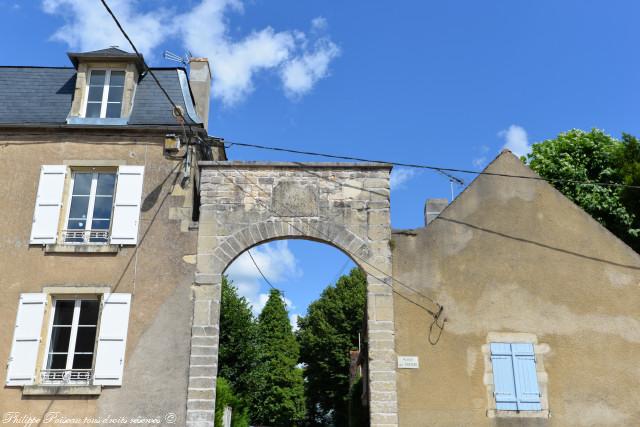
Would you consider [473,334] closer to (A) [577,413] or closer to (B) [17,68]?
(A) [577,413]

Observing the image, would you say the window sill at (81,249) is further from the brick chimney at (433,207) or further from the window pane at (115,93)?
the brick chimney at (433,207)

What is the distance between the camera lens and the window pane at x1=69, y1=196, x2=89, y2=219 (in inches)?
370

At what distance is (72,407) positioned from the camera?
8.26 m

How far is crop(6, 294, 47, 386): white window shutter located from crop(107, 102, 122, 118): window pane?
10.9 feet

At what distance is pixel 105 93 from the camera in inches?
399

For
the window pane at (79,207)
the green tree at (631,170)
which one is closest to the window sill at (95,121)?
the window pane at (79,207)

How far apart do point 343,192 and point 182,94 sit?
141 inches

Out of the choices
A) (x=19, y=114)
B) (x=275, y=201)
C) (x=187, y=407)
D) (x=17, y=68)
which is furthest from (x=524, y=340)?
(x=17, y=68)

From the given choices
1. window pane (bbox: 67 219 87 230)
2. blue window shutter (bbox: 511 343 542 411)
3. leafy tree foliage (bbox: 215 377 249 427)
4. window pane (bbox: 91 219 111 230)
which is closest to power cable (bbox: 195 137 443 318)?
blue window shutter (bbox: 511 343 542 411)

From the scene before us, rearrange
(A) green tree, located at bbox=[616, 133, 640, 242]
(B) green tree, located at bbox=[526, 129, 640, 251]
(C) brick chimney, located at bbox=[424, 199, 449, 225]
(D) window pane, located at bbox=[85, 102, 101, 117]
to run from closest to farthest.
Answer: (D) window pane, located at bbox=[85, 102, 101, 117]
(C) brick chimney, located at bbox=[424, 199, 449, 225]
(A) green tree, located at bbox=[616, 133, 640, 242]
(B) green tree, located at bbox=[526, 129, 640, 251]

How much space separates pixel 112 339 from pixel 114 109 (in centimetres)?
409

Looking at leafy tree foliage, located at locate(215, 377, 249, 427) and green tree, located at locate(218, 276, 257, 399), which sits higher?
green tree, located at locate(218, 276, 257, 399)

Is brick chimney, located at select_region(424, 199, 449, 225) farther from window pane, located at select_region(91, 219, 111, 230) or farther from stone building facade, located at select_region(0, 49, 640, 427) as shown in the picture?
window pane, located at select_region(91, 219, 111, 230)

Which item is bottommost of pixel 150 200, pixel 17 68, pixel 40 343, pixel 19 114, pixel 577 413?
pixel 577 413
